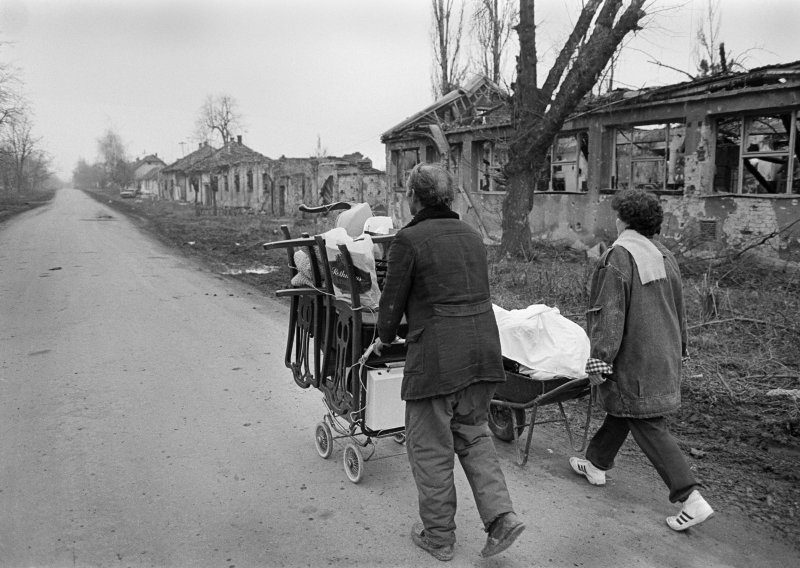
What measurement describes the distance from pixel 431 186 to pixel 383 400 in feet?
4.30

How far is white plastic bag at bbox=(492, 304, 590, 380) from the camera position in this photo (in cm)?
404

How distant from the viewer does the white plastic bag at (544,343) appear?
4039 mm

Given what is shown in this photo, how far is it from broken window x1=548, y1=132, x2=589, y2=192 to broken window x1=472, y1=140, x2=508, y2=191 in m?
1.90

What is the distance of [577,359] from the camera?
13.3ft

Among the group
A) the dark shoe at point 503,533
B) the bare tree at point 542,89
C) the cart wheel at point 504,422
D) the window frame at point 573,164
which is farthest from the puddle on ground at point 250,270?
the dark shoe at point 503,533

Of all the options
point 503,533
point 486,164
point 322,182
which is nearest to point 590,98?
point 486,164

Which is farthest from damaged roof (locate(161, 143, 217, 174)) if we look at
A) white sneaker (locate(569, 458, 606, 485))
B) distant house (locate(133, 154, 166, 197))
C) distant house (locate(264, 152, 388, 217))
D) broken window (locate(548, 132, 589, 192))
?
white sneaker (locate(569, 458, 606, 485))

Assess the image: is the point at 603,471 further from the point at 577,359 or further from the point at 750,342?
the point at 750,342

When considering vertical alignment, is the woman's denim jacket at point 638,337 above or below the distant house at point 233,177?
below

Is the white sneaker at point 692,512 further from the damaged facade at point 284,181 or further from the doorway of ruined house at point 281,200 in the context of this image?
the doorway of ruined house at point 281,200

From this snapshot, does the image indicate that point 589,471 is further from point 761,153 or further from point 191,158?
point 191,158

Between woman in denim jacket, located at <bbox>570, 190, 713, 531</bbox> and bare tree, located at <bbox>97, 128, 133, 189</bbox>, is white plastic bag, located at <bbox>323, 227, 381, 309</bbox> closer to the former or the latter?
woman in denim jacket, located at <bbox>570, 190, 713, 531</bbox>

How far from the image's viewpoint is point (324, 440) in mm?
4309

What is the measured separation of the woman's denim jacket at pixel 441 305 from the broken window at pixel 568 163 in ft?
47.5
